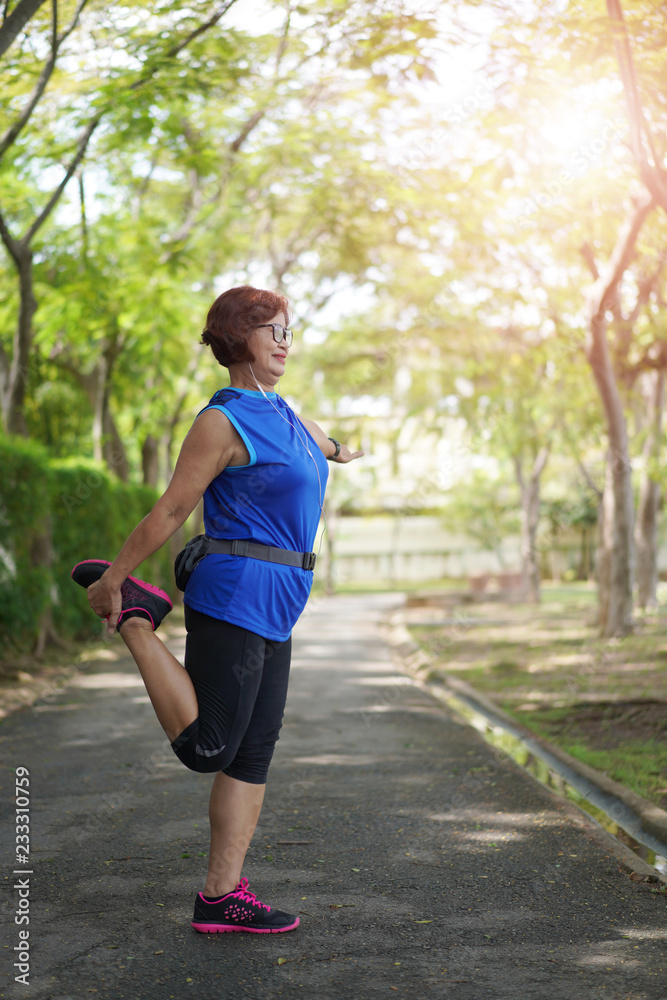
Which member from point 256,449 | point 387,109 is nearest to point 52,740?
point 256,449

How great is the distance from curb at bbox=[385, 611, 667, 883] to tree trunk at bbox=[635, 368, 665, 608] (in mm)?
9079

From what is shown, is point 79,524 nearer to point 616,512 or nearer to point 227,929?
point 616,512

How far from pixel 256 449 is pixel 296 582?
0.50m

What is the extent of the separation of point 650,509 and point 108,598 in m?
17.2

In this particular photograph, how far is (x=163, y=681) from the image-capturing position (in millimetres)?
3270

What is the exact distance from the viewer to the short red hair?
11.4 ft

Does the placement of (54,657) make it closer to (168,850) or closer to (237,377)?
(168,850)

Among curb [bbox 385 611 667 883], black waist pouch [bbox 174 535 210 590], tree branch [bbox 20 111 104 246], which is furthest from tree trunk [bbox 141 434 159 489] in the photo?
black waist pouch [bbox 174 535 210 590]

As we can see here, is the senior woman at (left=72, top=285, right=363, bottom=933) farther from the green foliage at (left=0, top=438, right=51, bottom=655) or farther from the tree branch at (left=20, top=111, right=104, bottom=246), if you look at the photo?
the tree branch at (left=20, top=111, right=104, bottom=246)

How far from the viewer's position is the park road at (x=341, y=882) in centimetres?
315

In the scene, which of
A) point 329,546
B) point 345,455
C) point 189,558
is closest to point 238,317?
point 345,455

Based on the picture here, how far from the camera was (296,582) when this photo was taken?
3451mm

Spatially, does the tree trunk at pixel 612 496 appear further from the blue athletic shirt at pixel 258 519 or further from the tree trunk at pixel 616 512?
the blue athletic shirt at pixel 258 519

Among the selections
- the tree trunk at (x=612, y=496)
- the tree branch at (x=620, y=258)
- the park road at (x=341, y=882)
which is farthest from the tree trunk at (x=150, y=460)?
the park road at (x=341, y=882)
